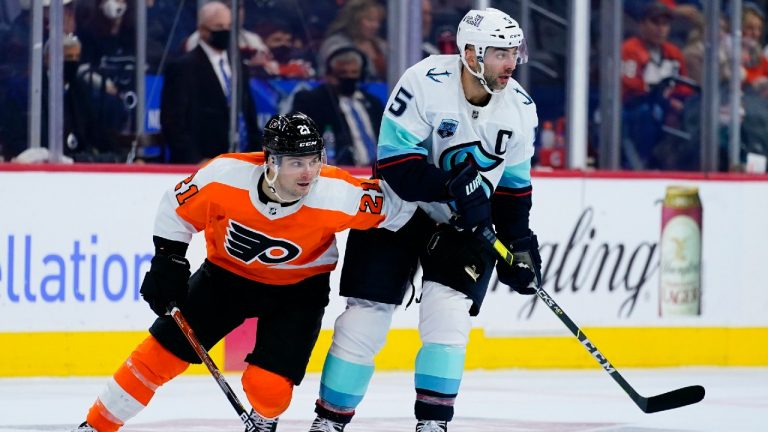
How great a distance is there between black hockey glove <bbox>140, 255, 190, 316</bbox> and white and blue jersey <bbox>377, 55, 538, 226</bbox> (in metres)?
0.60

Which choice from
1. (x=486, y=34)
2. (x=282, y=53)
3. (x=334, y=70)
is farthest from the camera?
(x=334, y=70)

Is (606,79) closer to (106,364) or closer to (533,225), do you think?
(533,225)

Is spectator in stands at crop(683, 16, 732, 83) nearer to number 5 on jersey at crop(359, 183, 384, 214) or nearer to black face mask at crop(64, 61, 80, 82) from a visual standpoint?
black face mask at crop(64, 61, 80, 82)

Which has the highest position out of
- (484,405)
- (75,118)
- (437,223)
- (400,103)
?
(400,103)

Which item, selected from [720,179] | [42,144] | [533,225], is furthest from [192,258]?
[720,179]

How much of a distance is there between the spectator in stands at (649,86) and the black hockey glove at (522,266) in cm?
326

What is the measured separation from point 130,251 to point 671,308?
2549mm

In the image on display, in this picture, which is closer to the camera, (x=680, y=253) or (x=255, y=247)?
(x=255, y=247)

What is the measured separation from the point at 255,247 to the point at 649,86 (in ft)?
13.1

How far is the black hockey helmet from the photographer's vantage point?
4109 mm

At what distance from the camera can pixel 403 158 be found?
4285 millimetres

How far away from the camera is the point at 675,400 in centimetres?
490

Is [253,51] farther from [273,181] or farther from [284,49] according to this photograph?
[273,181]

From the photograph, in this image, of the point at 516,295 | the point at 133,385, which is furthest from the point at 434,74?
the point at 516,295
